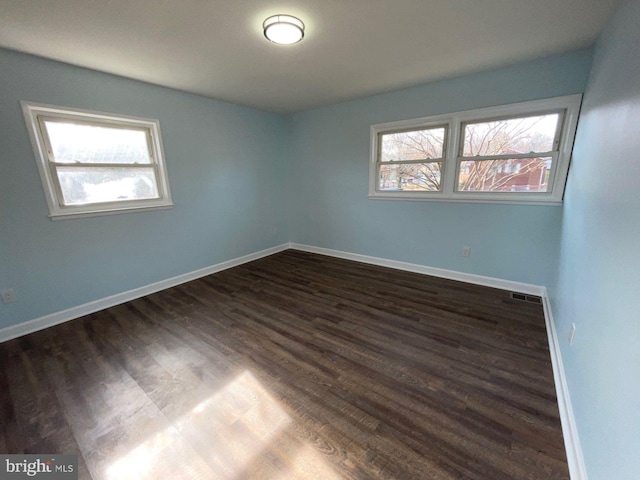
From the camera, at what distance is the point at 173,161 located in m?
3.23

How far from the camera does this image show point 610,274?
116cm

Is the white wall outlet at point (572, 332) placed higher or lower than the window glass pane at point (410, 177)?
lower

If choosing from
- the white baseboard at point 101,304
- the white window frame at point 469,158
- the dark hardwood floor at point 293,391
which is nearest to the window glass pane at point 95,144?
the white baseboard at point 101,304

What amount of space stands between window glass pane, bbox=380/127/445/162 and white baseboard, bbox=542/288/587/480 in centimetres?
232

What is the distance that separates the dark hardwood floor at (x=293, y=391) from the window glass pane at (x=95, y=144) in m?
1.67

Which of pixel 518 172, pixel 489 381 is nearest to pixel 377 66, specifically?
pixel 518 172

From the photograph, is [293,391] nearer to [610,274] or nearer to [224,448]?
[224,448]

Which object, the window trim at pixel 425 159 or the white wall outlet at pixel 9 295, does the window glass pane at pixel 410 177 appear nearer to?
the window trim at pixel 425 159

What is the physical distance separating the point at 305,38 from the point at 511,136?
2.47m

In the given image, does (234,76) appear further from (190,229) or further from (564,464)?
(564,464)

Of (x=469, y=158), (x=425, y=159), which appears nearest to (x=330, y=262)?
(x=425, y=159)

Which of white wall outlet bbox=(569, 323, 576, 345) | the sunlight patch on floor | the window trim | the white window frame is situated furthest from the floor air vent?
the sunlight patch on floor

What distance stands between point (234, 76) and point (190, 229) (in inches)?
80.4

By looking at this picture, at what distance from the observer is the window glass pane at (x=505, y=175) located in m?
2.75
